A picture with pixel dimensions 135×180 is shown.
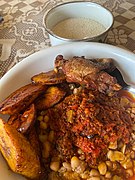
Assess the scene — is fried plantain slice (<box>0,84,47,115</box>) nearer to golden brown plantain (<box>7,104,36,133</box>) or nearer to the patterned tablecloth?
golden brown plantain (<box>7,104,36,133</box>)

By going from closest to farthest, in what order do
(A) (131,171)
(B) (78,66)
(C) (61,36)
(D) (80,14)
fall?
(A) (131,171), (B) (78,66), (C) (61,36), (D) (80,14)

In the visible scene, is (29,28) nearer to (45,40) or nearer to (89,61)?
(45,40)

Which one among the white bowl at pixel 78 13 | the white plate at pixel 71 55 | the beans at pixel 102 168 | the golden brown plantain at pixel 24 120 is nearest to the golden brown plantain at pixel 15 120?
the golden brown plantain at pixel 24 120

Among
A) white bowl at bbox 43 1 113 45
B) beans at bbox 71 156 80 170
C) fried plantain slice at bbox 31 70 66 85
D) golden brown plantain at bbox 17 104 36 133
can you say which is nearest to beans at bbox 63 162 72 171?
beans at bbox 71 156 80 170

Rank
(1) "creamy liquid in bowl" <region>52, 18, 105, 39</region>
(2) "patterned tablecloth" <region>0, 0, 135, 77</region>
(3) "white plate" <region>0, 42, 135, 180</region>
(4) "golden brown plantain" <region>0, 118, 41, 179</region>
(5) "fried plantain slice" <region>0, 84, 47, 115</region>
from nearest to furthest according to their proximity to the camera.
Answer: (4) "golden brown plantain" <region>0, 118, 41, 179</region>
(5) "fried plantain slice" <region>0, 84, 47, 115</region>
(3) "white plate" <region>0, 42, 135, 180</region>
(1) "creamy liquid in bowl" <region>52, 18, 105, 39</region>
(2) "patterned tablecloth" <region>0, 0, 135, 77</region>

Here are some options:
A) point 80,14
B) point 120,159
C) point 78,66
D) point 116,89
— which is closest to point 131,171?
point 120,159

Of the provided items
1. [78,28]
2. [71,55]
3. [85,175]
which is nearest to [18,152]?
[85,175]
